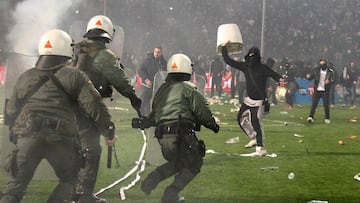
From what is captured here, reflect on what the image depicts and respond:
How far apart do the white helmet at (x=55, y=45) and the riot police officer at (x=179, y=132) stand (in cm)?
116

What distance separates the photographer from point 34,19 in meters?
14.3

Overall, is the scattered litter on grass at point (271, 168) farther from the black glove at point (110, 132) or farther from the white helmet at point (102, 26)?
the black glove at point (110, 132)

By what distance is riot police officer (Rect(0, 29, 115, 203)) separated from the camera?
4.62 m

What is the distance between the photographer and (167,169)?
5852 millimetres

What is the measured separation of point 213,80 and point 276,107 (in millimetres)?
2908

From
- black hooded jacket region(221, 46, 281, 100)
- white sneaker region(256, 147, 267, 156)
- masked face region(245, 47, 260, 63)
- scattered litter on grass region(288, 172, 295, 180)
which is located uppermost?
masked face region(245, 47, 260, 63)

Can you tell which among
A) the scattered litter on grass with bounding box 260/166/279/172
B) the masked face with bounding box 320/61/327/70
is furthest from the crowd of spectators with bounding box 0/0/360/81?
the scattered litter on grass with bounding box 260/166/279/172

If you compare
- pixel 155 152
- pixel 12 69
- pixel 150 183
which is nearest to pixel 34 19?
pixel 155 152

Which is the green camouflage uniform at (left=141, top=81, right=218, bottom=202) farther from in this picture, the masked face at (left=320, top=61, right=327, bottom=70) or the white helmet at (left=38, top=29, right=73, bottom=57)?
the masked face at (left=320, top=61, right=327, bottom=70)

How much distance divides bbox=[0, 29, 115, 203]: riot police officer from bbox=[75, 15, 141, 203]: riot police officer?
0.93 meters

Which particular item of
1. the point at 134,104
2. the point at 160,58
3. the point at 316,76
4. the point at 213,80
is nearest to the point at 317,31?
the point at 213,80

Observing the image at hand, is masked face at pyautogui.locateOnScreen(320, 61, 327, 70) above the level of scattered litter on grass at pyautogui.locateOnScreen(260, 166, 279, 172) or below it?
above

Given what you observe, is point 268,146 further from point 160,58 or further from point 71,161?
point 71,161

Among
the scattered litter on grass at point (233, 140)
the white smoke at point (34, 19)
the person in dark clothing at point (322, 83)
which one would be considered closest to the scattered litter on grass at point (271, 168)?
the scattered litter on grass at point (233, 140)
